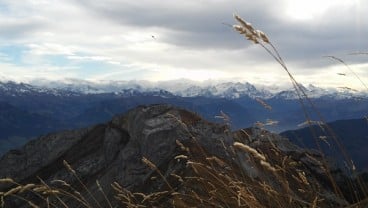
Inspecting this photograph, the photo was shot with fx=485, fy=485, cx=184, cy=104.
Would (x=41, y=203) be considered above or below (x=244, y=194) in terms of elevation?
below

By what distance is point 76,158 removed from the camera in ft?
77.7

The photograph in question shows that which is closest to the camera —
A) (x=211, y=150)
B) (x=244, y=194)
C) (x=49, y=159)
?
(x=244, y=194)

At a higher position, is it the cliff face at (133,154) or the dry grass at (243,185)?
the dry grass at (243,185)

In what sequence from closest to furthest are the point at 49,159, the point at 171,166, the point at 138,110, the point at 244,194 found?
the point at 244,194
the point at 171,166
the point at 138,110
the point at 49,159

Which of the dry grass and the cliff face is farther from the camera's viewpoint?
the cliff face

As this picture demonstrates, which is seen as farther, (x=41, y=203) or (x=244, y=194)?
(x=41, y=203)

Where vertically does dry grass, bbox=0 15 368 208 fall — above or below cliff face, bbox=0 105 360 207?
above

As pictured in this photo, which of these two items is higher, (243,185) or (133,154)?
(243,185)

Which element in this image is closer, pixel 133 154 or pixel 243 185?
pixel 243 185

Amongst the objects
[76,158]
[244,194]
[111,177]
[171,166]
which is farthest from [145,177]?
[244,194]

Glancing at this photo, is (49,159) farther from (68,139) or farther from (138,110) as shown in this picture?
(138,110)

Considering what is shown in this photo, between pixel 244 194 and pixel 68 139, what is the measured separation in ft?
77.6

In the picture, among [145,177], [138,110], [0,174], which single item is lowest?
[0,174]

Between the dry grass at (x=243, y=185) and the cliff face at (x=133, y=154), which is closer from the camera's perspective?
the dry grass at (x=243, y=185)
